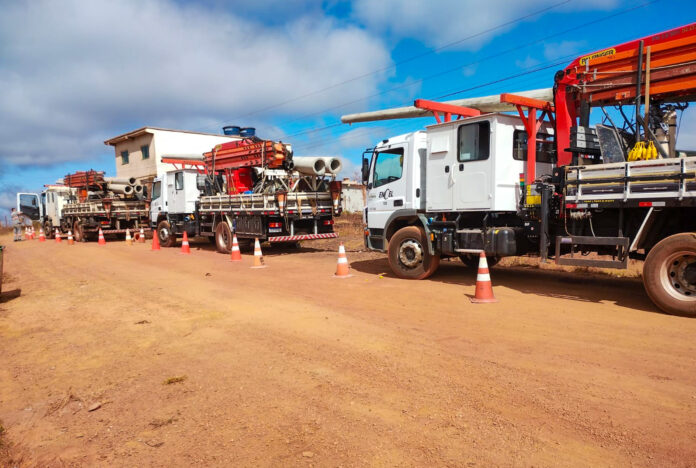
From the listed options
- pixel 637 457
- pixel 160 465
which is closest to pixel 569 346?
pixel 637 457

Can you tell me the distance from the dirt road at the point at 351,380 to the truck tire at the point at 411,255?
114 centimetres

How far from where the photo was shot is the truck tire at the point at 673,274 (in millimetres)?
5641

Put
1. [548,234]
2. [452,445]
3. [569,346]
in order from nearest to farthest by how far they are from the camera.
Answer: [452,445] → [569,346] → [548,234]

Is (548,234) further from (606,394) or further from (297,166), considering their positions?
(297,166)

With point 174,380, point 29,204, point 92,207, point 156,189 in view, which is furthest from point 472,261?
point 29,204

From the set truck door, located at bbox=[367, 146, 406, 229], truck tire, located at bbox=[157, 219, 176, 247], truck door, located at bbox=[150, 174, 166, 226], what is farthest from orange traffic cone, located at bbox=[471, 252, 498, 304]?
truck door, located at bbox=[150, 174, 166, 226]

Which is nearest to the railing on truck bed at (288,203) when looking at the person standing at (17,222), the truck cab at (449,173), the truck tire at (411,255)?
the truck cab at (449,173)

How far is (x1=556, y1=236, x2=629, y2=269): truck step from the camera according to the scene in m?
6.31

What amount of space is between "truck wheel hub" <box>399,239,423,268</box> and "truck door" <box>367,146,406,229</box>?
727mm

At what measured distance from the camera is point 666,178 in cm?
577

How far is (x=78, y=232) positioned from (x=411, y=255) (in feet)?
68.1

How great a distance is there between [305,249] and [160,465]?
13.2 m

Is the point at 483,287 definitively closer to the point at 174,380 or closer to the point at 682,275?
the point at 682,275

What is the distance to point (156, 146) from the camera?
3186cm
